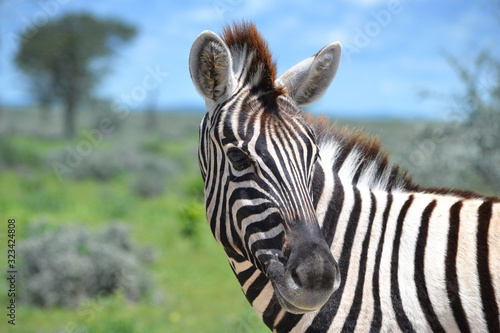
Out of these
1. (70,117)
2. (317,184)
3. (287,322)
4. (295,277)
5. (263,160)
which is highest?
(70,117)

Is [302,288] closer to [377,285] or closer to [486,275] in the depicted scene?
[377,285]

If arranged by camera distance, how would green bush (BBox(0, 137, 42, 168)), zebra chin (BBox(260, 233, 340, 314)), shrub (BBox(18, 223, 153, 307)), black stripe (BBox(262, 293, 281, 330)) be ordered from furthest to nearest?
green bush (BBox(0, 137, 42, 168)) → shrub (BBox(18, 223, 153, 307)) → black stripe (BBox(262, 293, 281, 330)) → zebra chin (BBox(260, 233, 340, 314))

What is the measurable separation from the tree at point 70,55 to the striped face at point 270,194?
115 ft

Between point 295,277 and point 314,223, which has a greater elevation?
point 314,223

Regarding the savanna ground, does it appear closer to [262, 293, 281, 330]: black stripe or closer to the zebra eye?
the zebra eye

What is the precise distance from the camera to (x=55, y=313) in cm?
745

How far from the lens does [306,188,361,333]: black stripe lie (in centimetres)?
219

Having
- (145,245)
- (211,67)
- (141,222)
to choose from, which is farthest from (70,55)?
(211,67)

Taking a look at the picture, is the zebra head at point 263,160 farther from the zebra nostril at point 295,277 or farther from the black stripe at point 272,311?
the black stripe at point 272,311

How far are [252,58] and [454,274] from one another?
1.51 metres

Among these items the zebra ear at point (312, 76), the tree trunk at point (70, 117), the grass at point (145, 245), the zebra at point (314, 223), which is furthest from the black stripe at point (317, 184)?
the tree trunk at point (70, 117)

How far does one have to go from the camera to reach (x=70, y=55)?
113 ft

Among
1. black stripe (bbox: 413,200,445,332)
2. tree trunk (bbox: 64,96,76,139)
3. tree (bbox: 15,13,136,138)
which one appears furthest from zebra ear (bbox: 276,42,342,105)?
tree trunk (bbox: 64,96,76,139)

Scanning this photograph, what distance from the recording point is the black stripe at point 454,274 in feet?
Result: 6.95
